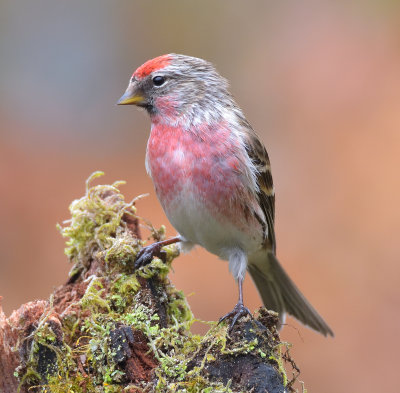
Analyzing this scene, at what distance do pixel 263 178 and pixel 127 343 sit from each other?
1.98 metres

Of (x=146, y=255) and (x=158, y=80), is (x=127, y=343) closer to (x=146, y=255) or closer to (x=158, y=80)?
(x=146, y=255)

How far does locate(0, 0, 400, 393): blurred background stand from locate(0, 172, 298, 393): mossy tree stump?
2774mm

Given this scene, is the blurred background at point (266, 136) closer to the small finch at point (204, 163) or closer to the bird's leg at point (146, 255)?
the small finch at point (204, 163)

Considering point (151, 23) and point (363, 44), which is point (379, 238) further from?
point (151, 23)

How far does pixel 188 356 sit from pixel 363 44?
664 centimetres

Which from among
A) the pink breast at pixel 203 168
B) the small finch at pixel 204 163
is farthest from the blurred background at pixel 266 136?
the pink breast at pixel 203 168

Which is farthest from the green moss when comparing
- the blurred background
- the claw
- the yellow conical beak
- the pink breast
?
the blurred background

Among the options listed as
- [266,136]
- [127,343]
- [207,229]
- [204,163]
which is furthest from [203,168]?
[266,136]

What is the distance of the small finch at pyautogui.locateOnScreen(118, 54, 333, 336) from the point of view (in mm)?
4367

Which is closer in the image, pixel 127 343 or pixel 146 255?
pixel 127 343

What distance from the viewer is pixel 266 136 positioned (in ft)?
27.0

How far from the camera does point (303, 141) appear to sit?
8.19 metres

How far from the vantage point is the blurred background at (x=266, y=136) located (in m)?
6.75

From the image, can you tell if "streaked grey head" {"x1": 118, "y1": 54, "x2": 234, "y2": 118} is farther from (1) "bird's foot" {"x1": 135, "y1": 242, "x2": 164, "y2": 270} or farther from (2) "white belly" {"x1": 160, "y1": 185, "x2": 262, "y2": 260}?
(1) "bird's foot" {"x1": 135, "y1": 242, "x2": 164, "y2": 270}
